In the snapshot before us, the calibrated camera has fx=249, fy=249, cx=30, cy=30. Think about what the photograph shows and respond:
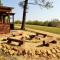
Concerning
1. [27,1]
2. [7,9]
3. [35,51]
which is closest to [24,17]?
[27,1]

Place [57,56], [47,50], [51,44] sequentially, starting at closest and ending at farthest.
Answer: [57,56], [47,50], [51,44]

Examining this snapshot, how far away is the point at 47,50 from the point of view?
51.7 ft

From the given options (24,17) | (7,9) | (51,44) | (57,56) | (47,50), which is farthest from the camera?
(24,17)

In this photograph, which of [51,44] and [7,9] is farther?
[7,9]

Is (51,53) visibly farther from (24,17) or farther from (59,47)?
(24,17)

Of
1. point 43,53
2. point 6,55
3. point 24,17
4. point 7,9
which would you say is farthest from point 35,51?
point 24,17

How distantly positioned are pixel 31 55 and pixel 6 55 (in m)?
1.50

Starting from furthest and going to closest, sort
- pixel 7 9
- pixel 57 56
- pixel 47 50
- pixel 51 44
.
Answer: pixel 7 9
pixel 51 44
pixel 47 50
pixel 57 56

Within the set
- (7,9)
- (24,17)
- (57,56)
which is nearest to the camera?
(57,56)

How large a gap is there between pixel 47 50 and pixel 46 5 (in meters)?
23.0

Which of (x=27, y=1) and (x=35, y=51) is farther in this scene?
(x=27, y=1)

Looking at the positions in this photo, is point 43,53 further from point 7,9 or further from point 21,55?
point 7,9

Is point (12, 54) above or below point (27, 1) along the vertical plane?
below

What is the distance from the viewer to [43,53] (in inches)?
596
